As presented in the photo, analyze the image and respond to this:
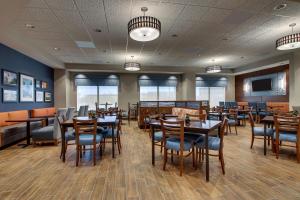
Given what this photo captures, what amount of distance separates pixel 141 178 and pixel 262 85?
390 inches

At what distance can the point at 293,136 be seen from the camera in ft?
11.9

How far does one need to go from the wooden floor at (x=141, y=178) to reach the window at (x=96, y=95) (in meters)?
6.71

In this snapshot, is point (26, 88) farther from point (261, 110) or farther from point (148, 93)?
point (261, 110)

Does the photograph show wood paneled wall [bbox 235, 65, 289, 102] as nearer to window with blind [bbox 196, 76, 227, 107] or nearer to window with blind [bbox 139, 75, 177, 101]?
window with blind [bbox 196, 76, 227, 107]

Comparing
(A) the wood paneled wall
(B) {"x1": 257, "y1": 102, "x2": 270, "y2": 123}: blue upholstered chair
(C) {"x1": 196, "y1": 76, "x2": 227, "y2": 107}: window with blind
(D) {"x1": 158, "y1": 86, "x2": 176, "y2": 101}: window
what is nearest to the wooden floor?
(B) {"x1": 257, "y1": 102, "x2": 270, "y2": 123}: blue upholstered chair

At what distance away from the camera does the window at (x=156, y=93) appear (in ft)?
37.3

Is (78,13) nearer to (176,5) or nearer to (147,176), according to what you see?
(176,5)

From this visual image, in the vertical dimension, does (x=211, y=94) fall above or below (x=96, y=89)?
below

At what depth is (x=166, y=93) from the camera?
1165cm

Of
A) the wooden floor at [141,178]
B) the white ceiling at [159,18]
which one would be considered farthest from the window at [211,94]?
the wooden floor at [141,178]

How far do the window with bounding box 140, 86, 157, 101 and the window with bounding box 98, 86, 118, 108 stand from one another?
162 centimetres

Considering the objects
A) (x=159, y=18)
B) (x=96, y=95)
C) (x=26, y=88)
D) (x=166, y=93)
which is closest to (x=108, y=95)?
(x=96, y=95)

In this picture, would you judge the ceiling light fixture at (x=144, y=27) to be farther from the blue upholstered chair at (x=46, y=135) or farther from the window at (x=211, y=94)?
the window at (x=211, y=94)

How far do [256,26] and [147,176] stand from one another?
15.4ft
